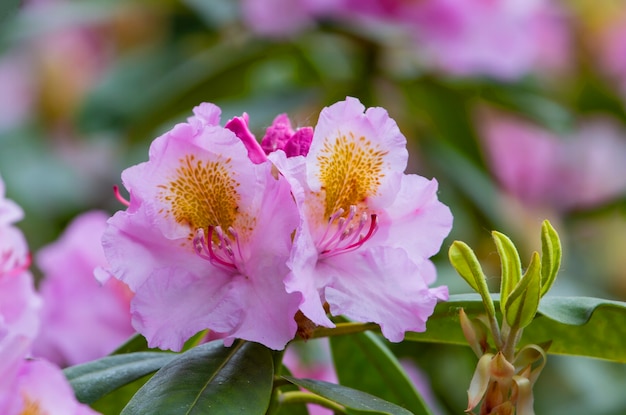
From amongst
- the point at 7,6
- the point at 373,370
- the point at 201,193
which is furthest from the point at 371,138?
the point at 7,6

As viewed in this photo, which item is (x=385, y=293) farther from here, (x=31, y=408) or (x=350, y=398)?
(x=31, y=408)

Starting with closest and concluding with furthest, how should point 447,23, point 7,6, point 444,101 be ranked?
point 7,6, point 447,23, point 444,101

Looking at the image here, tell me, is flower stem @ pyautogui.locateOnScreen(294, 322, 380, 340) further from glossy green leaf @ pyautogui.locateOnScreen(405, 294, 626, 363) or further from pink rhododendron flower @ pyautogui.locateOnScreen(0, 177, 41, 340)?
pink rhododendron flower @ pyautogui.locateOnScreen(0, 177, 41, 340)

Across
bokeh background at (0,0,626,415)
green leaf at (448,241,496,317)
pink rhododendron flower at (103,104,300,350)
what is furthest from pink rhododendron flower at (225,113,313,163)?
bokeh background at (0,0,626,415)

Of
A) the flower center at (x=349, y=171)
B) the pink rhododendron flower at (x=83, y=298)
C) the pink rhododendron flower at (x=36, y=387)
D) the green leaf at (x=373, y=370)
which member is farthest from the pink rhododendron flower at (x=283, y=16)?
the pink rhododendron flower at (x=36, y=387)

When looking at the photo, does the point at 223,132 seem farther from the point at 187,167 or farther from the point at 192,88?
the point at 192,88

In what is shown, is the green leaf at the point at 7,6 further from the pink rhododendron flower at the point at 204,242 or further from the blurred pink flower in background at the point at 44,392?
the blurred pink flower in background at the point at 44,392
